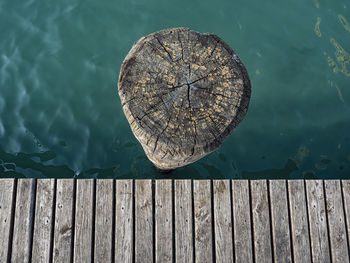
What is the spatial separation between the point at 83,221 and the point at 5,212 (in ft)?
2.27

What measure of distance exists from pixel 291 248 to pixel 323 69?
250cm

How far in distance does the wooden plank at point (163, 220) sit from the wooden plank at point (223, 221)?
0.42 meters

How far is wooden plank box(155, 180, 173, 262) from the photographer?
301cm

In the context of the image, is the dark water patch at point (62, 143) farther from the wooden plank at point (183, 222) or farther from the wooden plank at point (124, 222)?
A: the wooden plank at point (183, 222)

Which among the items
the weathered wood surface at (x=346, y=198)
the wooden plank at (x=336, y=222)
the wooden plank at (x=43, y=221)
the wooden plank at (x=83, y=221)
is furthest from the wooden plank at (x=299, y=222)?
the wooden plank at (x=43, y=221)

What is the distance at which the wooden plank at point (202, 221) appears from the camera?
9.96 feet

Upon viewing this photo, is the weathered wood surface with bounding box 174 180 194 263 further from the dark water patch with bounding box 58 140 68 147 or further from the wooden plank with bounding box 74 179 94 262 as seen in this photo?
the dark water patch with bounding box 58 140 68 147

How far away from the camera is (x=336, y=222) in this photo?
3213mm

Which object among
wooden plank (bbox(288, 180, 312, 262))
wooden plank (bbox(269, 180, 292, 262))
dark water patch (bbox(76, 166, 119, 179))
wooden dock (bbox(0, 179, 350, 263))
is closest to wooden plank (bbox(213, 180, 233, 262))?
wooden dock (bbox(0, 179, 350, 263))

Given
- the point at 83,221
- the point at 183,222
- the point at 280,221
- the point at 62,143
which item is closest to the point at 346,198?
the point at 280,221

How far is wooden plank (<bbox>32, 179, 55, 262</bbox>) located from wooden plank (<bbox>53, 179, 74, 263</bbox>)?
59 millimetres

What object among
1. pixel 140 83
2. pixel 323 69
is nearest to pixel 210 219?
pixel 140 83

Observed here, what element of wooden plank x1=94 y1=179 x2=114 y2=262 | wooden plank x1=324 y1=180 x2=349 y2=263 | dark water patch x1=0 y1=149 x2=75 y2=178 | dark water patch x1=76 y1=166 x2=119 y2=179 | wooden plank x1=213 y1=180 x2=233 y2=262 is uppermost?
dark water patch x1=0 y1=149 x2=75 y2=178

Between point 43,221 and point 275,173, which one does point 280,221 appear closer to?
point 275,173
